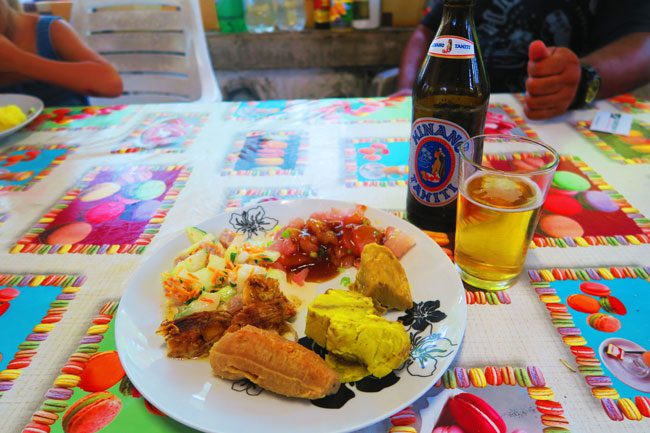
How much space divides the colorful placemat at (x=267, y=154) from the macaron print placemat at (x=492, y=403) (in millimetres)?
700

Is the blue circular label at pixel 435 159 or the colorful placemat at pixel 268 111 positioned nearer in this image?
the blue circular label at pixel 435 159

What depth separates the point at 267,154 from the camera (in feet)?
4.07

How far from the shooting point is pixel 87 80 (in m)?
1.65

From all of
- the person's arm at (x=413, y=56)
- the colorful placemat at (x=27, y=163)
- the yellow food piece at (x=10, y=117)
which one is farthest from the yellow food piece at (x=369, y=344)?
the person's arm at (x=413, y=56)

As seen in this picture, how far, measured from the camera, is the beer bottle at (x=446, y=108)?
0.79 metres

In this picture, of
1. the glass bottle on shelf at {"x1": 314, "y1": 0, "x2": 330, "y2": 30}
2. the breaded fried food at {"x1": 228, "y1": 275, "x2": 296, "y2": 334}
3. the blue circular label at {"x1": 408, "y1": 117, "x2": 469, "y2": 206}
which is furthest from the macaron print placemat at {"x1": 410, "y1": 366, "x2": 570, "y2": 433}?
the glass bottle on shelf at {"x1": 314, "y1": 0, "x2": 330, "y2": 30}

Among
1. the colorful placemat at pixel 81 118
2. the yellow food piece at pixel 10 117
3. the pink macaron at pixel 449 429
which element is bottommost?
the pink macaron at pixel 449 429

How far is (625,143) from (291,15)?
2118mm

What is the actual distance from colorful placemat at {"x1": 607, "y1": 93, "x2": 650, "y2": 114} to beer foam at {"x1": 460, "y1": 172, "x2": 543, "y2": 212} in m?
0.99

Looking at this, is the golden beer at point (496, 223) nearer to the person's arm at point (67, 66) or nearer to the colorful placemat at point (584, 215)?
the colorful placemat at point (584, 215)

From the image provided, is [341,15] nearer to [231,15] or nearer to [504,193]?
[231,15]

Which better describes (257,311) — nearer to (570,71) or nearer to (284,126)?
(284,126)

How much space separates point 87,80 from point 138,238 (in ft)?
3.48

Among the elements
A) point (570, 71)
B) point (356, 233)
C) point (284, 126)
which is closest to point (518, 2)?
point (570, 71)
